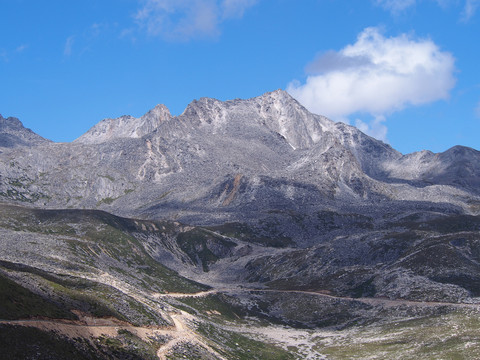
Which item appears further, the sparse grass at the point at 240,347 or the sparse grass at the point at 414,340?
the sparse grass at the point at 240,347

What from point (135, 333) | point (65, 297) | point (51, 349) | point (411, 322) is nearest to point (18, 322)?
point (51, 349)

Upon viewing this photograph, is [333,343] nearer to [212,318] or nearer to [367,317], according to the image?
[367,317]

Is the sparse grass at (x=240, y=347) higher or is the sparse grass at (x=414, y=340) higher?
the sparse grass at (x=414, y=340)

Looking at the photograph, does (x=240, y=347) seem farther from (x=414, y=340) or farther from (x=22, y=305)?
(x=22, y=305)

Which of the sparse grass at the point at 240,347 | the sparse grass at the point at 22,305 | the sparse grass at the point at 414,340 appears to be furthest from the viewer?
the sparse grass at the point at 240,347

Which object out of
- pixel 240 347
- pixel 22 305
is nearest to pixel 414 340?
pixel 240 347

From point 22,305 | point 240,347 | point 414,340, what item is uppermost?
point 414,340

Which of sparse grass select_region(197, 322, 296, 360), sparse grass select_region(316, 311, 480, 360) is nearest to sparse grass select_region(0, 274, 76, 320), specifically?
sparse grass select_region(197, 322, 296, 360)

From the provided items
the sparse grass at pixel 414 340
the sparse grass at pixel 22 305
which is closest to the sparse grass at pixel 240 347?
the sparse grass at pixel 414 340

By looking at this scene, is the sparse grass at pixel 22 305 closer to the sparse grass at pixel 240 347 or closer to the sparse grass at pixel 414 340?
the sparse grass at pixel 240 347

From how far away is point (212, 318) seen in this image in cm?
18625

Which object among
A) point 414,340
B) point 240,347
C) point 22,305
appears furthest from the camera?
point 414,340

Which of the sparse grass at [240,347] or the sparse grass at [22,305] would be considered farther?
the sparse grass at [240,347]

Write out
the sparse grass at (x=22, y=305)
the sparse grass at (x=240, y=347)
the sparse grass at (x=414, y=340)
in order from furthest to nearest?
the sparse grass at (x=240, y=347), the sparse grass at (x=414, y=340), the sparse grass at (x=22, y=305)
